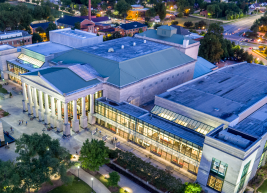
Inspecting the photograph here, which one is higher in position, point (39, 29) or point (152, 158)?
point (39, 29)

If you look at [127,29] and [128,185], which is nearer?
[128,185]

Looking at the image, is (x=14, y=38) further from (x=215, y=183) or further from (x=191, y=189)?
(x=215, y=183)

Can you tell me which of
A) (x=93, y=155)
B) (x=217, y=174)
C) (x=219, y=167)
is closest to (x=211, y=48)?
(x=219, y=167)

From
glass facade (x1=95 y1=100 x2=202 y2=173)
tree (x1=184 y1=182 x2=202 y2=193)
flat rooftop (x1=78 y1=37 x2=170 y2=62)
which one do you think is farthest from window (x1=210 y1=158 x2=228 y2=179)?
flat rooftop (x1=78 y1=37 x2=170 y2=62)

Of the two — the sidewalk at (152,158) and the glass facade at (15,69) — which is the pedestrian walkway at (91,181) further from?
the glass facade at (15,69)

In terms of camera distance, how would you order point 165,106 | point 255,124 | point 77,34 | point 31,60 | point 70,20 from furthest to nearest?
point 70,20 → point 77,34 → point 31,60 → point 165,106 → point 255,124

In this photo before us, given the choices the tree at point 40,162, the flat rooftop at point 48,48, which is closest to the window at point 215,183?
the tree at point 40,162
